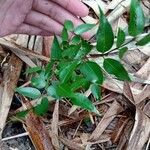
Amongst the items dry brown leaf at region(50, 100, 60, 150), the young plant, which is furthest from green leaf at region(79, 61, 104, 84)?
dry brown leaf at region(50, 100, 60, 150)

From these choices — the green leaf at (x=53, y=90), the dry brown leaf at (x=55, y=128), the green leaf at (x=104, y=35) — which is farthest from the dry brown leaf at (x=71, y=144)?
the green leaf at (x=104, y=35)

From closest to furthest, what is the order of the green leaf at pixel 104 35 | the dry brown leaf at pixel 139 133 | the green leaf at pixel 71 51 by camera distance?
the green leaf at pixel 104 35 < the green leaf at pixel 71 51 < the dry brown leaf at pixel 139 133

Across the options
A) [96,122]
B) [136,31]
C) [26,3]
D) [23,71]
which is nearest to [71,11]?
[26,3]

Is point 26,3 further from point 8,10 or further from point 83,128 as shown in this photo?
point 83,128

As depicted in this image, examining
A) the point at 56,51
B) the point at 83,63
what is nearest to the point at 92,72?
the point at 83,63

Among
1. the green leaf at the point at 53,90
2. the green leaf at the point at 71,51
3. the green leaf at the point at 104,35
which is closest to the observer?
the green leaf at the point at 104,35

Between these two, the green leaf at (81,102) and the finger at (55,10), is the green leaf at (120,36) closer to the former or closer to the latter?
the green leaf at (81,102)

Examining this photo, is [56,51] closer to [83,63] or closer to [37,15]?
[83,63]
